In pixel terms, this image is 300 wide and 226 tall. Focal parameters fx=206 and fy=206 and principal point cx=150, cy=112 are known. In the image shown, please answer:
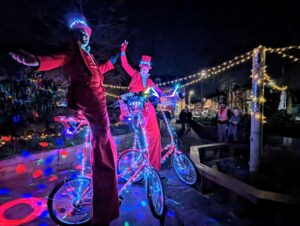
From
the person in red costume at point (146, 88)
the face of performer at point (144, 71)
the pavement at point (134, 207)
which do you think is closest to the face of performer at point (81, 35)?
the person in red costume at point (146, 88)

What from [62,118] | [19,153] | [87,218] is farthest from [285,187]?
[19,153]

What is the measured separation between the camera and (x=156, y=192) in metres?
3.18

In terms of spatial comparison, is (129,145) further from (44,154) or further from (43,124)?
(44,154)

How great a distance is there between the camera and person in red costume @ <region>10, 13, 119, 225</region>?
98.7 inches

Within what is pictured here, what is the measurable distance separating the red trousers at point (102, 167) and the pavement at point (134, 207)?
47 cm

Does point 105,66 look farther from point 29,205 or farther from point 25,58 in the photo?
point 29,205

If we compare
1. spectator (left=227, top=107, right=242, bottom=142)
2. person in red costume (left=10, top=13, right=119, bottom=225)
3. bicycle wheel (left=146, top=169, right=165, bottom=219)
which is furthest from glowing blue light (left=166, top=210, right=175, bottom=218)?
spectator (left=227, top=107, right=242, bottom=142)

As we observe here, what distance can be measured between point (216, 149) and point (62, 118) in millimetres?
4777

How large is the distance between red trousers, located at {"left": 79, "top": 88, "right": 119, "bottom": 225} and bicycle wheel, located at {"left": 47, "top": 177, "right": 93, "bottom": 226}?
422 mm

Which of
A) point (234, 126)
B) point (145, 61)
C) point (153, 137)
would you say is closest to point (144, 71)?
point (145, 61)

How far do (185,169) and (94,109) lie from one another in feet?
9.03

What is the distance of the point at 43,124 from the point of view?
7.34m

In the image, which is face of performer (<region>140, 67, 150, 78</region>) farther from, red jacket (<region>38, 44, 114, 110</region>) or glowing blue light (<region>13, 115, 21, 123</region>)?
glowing blue light (<region>13, 115, 21, 123</region>)

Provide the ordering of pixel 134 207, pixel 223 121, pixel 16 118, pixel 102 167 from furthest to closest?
1. pixel 223 121
2. pixel 16 118
3. pixel 134 207
4. pixel 102 167
